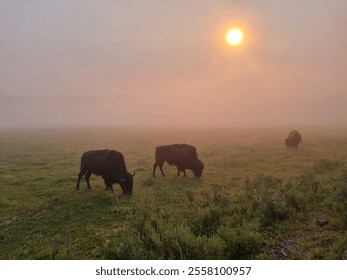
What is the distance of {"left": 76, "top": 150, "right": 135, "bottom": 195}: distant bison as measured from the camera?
1388 centimetres

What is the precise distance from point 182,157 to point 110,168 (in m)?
5.61

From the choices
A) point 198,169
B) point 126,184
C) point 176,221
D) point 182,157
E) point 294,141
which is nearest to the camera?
point 176,221

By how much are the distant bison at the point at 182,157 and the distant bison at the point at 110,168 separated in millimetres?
4816

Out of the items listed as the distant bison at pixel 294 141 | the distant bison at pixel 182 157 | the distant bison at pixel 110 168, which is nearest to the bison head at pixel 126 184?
the distant bison at pixel 110 168

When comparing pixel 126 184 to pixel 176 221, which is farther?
pixel 126 184

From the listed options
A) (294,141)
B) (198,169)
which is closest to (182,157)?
(198,169)

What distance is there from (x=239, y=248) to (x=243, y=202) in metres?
4.14

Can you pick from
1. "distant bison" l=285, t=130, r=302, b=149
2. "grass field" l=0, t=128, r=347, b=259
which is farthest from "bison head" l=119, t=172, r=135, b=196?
"distant bison" l=285, t=130, r=302, b=149

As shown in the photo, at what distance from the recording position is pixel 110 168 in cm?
1423

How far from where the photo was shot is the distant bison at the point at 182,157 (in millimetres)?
18406

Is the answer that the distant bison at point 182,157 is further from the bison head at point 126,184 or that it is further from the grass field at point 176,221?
the bison head at point 126,184

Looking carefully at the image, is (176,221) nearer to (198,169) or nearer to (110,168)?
(110,168)

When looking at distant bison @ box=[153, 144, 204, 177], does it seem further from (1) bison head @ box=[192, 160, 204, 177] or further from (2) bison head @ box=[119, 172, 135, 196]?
(2) bison head @ box=[119, 172, 135, 196]

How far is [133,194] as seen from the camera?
13844 mm
